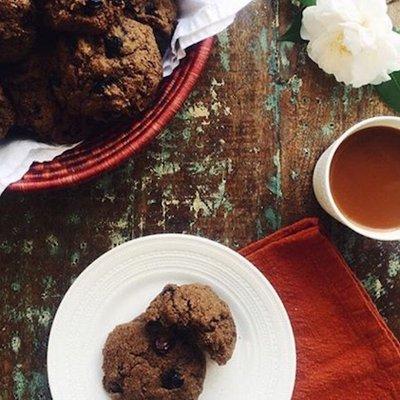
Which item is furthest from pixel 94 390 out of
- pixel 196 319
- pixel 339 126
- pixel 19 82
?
pixel 339 126

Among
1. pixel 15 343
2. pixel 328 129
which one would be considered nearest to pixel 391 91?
pixel 328 129

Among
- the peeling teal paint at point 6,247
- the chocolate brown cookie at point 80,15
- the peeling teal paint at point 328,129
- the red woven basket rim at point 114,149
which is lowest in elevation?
the peeling teal paint at point 328,129

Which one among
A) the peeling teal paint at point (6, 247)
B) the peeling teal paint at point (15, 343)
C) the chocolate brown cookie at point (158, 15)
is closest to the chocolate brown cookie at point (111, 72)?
the chocolate brown cookie at point (158, 15)

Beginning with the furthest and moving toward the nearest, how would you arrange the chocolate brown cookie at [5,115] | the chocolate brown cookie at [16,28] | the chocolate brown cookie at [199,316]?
the chocolate brown cookie at [199,316], the chocolate brown cookie at [5,115], the chocolate brown cookie at [16,28]

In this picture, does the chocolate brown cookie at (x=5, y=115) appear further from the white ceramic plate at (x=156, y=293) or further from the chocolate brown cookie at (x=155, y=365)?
the chocolate brown cookie at (x=155, y=365)

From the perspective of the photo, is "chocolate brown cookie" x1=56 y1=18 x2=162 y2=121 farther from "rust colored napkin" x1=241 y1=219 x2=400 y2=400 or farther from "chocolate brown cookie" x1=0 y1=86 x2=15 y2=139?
"rust colored napkin" x1=241 y1=219 x2=400 y2=400

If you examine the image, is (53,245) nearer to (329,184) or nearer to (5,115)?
(5,115)

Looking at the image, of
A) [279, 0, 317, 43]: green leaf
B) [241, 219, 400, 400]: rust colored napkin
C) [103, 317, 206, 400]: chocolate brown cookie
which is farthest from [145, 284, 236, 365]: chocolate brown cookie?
[279, 0, 317, 43]: green leaf
